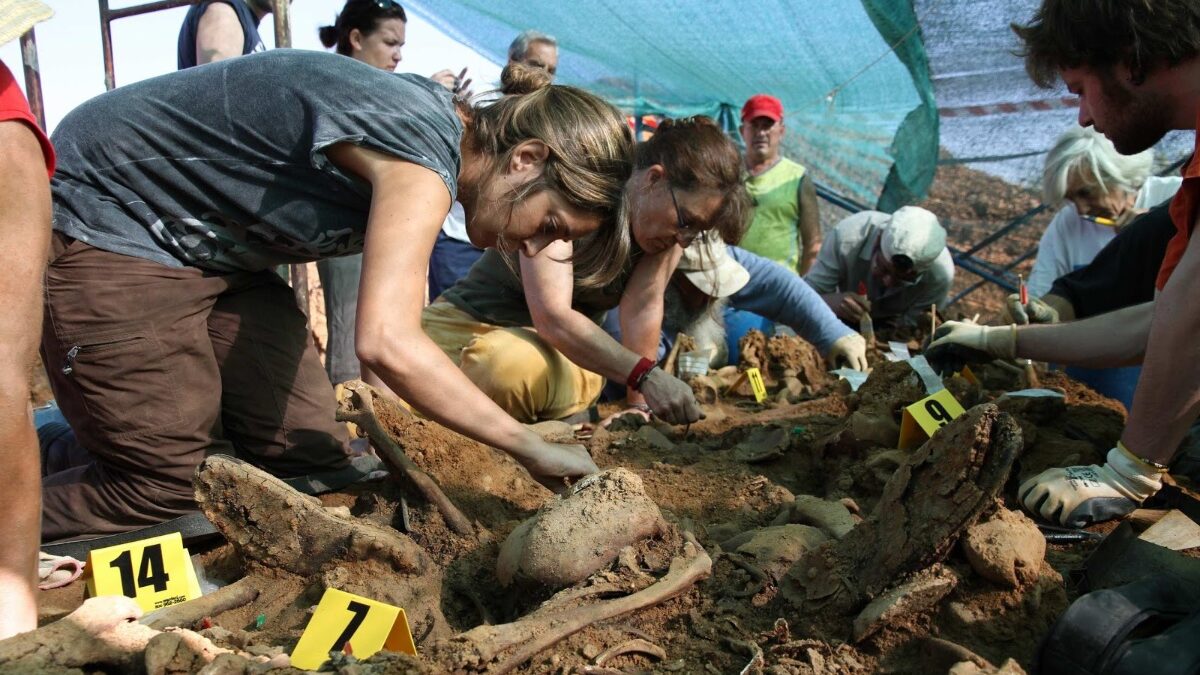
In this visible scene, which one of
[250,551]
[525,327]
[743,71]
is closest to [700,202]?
[525,327]

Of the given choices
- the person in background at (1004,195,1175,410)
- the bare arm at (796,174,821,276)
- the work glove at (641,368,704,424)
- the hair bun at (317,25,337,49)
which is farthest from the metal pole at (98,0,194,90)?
the person in background at (1004,195,1175,410)

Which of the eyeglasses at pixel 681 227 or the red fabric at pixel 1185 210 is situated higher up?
the red fabric at pixel 1185 210

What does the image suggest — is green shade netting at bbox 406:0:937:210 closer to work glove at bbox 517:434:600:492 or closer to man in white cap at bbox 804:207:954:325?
man in white cap at bbox 804:207:954:325

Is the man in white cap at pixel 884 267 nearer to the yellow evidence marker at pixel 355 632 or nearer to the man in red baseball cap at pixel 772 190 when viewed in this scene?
the man in red baseball cap at pixel 772 190

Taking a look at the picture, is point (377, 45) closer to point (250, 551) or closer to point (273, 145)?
point (273, 145)

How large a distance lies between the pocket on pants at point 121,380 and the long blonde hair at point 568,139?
107 centimetres

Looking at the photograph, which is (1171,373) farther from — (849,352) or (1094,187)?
(1094,187)

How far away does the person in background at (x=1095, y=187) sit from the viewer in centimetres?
471

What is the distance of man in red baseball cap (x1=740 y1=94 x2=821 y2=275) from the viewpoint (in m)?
5.88

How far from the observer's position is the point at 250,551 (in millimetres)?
2135

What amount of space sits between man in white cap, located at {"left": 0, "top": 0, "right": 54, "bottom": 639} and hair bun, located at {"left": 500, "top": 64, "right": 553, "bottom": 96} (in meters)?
1.98

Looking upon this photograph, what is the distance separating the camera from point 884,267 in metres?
5.54

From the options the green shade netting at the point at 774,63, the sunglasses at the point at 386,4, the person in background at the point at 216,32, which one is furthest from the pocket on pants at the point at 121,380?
the green shade netting at the point at 774,63

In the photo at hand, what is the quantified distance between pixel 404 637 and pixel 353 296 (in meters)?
2.82
